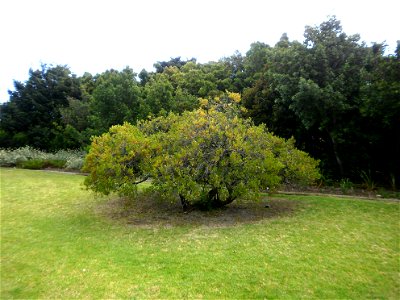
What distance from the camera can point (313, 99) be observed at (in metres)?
11.2

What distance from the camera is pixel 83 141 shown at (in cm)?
1953

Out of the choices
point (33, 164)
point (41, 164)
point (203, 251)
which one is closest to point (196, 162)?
point (203, 251)

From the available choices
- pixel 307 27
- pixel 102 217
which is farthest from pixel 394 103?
A: pixel 102 217

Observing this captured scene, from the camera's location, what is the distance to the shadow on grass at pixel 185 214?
8.20m

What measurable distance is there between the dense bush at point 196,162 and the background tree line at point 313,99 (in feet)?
11.3

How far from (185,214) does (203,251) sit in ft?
9.10

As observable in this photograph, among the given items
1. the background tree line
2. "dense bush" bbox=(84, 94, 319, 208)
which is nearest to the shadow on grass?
"dense bush" bbox=(84, 94, 319, 208)

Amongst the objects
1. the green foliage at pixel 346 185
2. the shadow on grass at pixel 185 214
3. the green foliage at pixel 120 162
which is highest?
the green foliage at pixel 120 162

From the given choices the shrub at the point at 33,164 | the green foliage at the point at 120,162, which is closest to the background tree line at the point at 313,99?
the shrub at the point at 33,164

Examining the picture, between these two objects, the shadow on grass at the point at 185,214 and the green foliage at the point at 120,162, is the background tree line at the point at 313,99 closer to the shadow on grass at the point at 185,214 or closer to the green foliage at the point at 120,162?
the shadow on grass at the point at 185,214

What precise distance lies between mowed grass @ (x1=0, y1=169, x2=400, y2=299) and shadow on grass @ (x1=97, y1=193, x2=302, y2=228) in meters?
0.03

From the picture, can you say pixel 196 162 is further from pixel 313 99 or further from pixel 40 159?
pixel 40 159

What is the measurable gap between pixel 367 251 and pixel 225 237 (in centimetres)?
278

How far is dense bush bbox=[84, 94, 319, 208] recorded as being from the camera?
7785 millimetres
